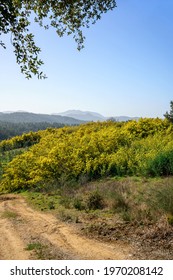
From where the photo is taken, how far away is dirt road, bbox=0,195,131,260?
719 centimetres

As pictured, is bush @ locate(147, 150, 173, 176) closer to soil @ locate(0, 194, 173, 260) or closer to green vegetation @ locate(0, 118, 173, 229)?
green vegetation @ locate(0, 118, 173, 229)

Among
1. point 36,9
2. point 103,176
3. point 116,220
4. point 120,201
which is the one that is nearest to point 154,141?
point 103,176

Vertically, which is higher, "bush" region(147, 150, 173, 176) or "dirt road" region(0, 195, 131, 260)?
"bush" region(147, 150, 173, 176)

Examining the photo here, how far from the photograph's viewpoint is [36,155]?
811 inches

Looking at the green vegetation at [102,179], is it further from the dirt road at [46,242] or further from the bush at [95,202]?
the dirt road at [46,242]

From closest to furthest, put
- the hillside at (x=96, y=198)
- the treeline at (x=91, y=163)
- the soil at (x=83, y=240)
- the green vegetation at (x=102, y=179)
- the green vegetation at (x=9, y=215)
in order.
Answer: the soil at (x=83, y=240) < the hillside at (x=96, y=198) < the green vegetation at (x=102, y=179) < the green vegetation at (x=9, y=215) < the treeline at (x=91, y=163)

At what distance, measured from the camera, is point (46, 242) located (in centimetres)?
814

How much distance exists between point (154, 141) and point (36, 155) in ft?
23.9

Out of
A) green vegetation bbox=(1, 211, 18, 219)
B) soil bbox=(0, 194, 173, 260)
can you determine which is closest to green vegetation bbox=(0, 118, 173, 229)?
soil bbox=(0, 194, 173, 260)

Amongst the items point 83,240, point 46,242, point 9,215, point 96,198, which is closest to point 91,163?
point 96,198

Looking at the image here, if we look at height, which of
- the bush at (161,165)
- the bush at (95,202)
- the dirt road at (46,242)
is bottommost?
the dirt road at (46,242)

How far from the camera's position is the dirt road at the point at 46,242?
7191 mm

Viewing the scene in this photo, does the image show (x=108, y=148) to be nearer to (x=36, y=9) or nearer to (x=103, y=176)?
(x=103, y=176)

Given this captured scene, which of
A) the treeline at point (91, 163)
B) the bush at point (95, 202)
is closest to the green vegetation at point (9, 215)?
the bush at point (95, 202)
